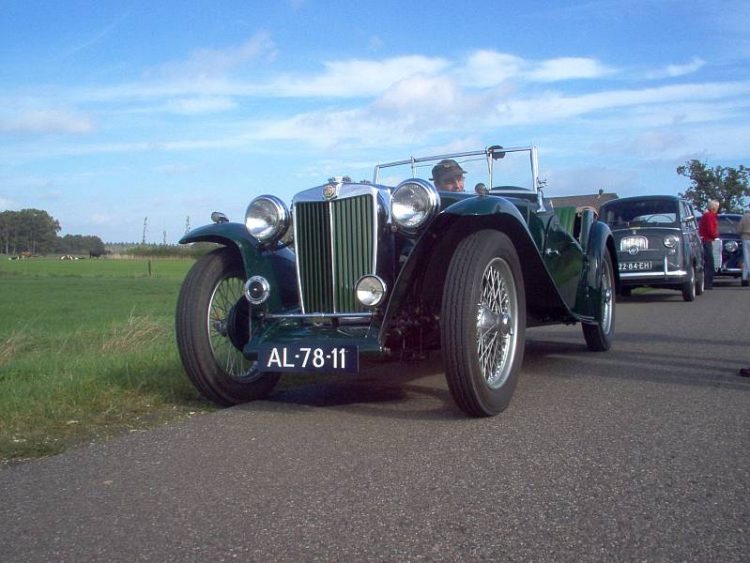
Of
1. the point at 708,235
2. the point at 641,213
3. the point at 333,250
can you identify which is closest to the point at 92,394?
the point at 333,250

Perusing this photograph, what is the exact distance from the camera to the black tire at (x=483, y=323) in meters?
4.28

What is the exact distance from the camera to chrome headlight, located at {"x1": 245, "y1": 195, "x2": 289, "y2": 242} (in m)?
5.23

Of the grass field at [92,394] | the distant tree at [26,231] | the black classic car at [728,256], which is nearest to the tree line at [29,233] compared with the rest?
the distant tree at [26,231]

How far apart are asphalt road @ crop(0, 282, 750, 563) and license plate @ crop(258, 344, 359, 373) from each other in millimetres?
314

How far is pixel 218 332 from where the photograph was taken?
17.4ft

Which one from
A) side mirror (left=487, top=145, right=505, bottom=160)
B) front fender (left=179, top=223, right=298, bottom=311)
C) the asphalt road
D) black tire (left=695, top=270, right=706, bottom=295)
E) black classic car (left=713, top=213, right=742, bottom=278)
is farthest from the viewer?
black classic car (left=713, top=213, right=742, bottom=278)

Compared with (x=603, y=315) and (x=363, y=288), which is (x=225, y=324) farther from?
(x=603, y=315)

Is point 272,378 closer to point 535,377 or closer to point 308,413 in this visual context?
point 308,413

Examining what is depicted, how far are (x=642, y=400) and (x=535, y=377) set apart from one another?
1.10 meters

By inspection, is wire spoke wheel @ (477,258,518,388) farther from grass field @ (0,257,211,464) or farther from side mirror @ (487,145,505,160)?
side mirror @ (487,145,505,160)

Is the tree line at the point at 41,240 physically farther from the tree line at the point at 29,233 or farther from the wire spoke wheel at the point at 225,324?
the wire spoke wheel at the point at 225,324

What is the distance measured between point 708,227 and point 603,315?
965 centimetres

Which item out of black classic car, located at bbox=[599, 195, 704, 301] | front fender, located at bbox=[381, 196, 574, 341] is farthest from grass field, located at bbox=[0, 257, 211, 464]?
black classic car, located at bbox=[599, 195, 704, 301]

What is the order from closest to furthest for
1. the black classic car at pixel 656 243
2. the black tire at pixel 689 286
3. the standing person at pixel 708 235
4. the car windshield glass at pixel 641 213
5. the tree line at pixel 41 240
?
the black classic car at pixel 656 243 < the black tire at pixel 689 286 < the car windshield glass at pixel 641 213 < the standing person at pixel 708 235 < the tree line at pixel 41 240
